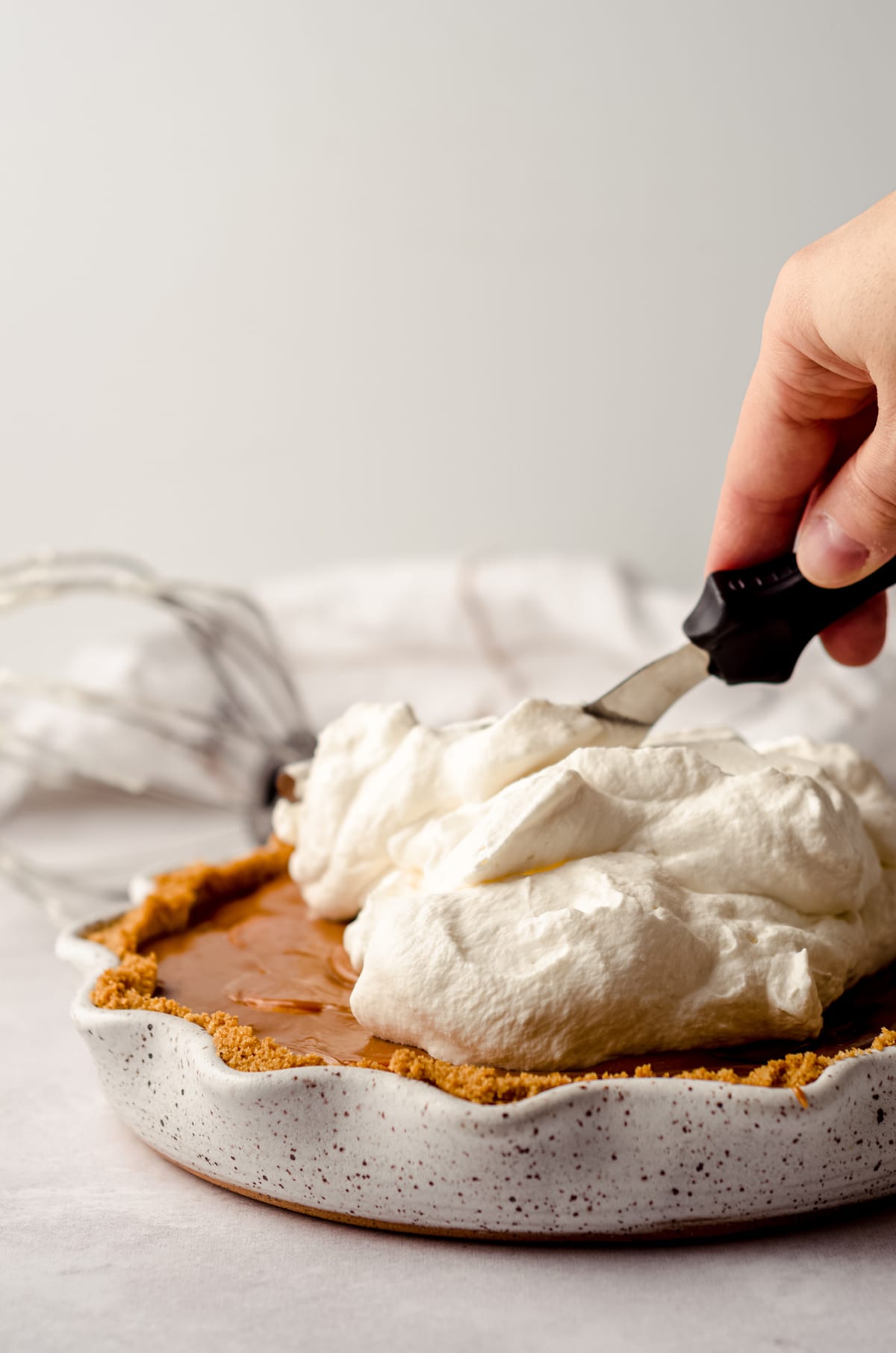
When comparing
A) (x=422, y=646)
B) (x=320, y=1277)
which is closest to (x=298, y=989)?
(x=320, y=1277)

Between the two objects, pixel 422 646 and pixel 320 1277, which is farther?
pixel 422 646

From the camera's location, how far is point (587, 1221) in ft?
3.04

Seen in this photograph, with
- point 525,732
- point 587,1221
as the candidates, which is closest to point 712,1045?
point 587,1221

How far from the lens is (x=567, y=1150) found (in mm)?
904

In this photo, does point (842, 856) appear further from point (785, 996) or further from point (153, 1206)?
point (153, 1206)

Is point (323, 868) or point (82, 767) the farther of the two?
point (82, 767)

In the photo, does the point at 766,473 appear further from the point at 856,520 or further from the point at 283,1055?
the point at 283,1055

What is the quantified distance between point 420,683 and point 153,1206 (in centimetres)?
182

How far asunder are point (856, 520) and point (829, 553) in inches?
2.2

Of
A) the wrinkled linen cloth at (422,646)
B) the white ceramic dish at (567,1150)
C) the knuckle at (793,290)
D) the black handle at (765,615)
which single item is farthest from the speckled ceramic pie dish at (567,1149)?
the wrinkled linen cloth at (422,646)

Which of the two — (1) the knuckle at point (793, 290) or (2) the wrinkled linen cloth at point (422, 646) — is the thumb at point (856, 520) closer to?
(1) the knuckle at point (793, 290)

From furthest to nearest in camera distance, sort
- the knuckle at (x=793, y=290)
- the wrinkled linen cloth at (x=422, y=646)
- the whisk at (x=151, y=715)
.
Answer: the wrinkled linen cloth at (x=422, y=646) < the whisk at (x=151, y=715) < the knuckle at (x=793, y=290)

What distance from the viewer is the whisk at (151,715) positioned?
1813 mm

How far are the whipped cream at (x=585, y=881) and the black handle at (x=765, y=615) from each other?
9cm
